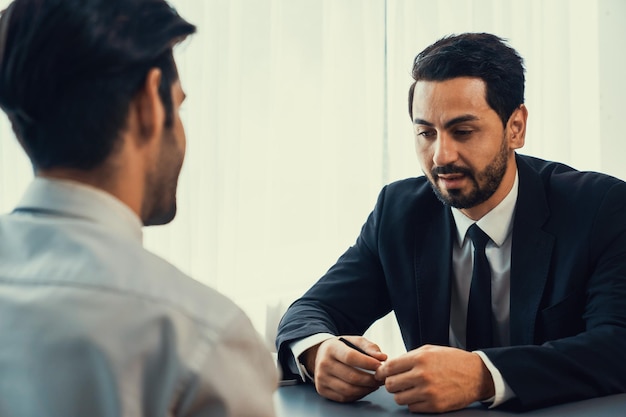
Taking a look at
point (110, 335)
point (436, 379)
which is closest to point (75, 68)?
point (110, 335)

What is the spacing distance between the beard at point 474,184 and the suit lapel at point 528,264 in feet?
0.27

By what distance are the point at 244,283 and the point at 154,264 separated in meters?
2.28

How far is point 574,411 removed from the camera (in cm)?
146

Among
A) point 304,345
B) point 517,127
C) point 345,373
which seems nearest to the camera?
point 345,373

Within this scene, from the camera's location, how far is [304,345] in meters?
1.79

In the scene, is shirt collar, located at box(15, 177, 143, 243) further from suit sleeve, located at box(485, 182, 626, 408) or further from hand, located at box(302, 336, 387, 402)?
suit sleeve, located at box(485, 182, 626, 408)

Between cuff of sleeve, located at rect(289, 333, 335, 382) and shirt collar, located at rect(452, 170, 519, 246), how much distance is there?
0.51 metres

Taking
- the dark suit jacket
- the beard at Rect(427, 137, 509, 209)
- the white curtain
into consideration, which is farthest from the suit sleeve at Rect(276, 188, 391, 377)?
Answer: the white curtain

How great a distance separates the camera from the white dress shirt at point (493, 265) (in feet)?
6.57

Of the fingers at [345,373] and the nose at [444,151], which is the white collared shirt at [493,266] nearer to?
the nose at [444,151]

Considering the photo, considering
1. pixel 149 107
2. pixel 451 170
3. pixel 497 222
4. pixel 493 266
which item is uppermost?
pixel 149 107

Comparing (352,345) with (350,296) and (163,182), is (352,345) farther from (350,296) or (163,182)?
(163,182)

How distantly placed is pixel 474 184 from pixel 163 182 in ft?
4.00

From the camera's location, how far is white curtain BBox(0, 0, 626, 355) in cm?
292
